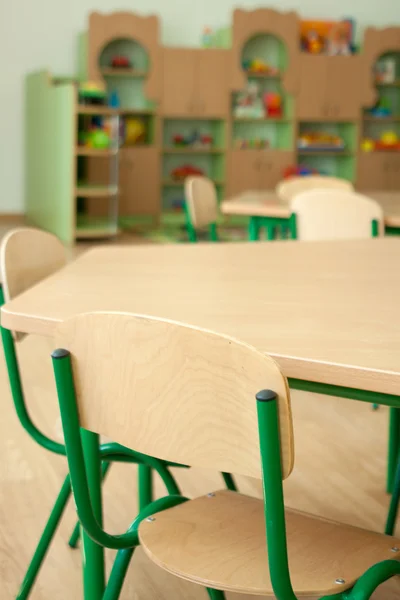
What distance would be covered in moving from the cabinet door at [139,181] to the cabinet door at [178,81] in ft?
1.42

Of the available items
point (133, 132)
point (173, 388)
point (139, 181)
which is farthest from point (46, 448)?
point (133, 132)

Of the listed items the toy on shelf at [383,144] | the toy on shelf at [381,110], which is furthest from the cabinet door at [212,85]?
the toy on shelf at [381,110]

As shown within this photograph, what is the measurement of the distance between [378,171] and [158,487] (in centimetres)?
681

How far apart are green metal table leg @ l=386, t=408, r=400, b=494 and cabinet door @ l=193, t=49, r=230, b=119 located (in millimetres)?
6316

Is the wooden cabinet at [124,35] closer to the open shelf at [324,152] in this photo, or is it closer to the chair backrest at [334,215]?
the open shelf at [324,152]

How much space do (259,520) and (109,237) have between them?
6254 mm

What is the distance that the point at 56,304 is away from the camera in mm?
1353

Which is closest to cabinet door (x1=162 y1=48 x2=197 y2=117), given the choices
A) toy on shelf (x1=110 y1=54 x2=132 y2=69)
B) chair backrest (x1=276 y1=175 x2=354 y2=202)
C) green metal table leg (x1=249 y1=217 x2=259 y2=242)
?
toy on shelf (x1=110 y1=54 x2=132 y2=69)

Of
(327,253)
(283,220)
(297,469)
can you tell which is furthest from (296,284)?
(283,220)

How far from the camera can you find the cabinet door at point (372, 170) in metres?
8.54

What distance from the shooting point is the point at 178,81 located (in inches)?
318

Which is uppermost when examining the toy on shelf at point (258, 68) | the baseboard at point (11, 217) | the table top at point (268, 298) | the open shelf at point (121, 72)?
the toy on shelf at point (258, 68)

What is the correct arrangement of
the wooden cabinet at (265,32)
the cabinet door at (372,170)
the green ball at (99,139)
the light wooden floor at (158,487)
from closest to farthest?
the light wooden floor at (158,487) → the green ball at (99,139) → the wooden cabinet at (265,32) → the cabinet door at (372,170)

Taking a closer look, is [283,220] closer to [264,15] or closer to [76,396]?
[76,396]
